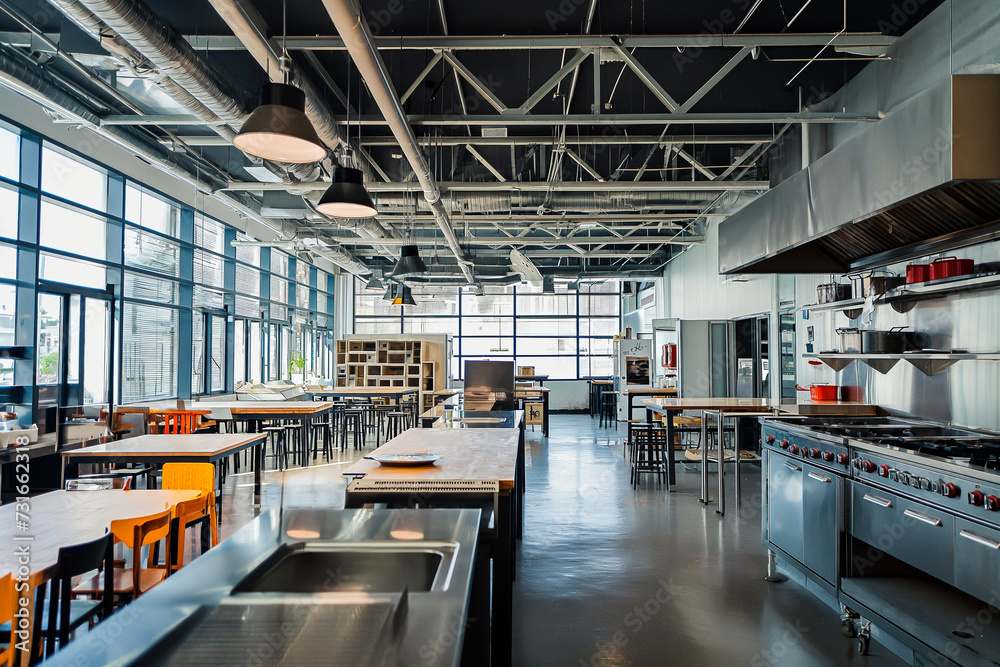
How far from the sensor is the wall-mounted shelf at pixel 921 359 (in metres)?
3.71

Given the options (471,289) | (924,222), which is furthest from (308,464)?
(471,289)

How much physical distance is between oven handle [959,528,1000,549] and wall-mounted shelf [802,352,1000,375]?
5.26 feet

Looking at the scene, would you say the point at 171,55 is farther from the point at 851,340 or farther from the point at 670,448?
the point at 670,448

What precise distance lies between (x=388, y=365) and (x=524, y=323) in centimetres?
475

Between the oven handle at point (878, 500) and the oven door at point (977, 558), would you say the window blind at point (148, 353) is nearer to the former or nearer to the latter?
the oven handle at point (878, 500)

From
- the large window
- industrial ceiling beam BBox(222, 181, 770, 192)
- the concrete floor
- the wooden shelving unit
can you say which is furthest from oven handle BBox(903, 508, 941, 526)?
the large window

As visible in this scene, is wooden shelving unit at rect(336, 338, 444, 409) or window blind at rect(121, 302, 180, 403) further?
wooden shelving unit at rect(336, 338, 444, 409)

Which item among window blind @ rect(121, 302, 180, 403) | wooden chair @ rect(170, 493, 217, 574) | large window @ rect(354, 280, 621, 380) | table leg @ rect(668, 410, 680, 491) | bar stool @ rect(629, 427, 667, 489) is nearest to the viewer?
wooden chair @ rect(170, 493, 217, 574)

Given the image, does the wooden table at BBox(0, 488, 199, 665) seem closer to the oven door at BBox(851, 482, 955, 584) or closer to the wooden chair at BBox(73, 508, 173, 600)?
the wooden chair at BBox(73, 508, 173, 600)

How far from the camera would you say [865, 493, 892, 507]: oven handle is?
9.54ft

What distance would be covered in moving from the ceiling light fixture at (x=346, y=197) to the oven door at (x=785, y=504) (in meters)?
3.19

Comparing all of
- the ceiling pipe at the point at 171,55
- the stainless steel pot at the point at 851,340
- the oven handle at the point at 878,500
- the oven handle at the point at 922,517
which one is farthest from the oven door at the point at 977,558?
the ceiling pipe at the point at 171,55

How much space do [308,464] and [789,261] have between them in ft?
22.0

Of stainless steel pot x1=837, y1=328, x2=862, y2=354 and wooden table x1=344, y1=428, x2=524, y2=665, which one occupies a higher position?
stainless steel pot x1=837, y1=328, x2=862, y2=354
